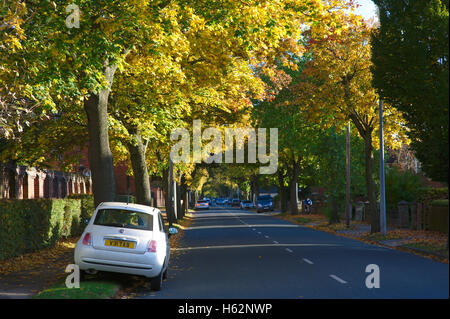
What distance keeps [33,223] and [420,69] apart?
43.1 ft

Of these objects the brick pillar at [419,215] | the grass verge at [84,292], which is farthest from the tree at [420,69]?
the brick pillar at [419,215]

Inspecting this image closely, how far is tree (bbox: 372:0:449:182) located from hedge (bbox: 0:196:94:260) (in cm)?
1070

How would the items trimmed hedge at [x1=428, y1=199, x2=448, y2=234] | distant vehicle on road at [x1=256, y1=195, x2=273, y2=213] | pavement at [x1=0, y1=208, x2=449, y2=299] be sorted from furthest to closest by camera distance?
distant vehicle on road at [x1=256, y1=195, x2=273, y2=213]
trimmed hedge at [x1=428, y1=199, x2=448, y2=234]
pavement at [x1=0, y1=208, x2=449, y2=299]

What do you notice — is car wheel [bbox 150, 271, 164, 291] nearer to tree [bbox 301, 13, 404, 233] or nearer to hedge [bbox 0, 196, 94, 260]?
hedge [bbox 0, 196, 94, 260]

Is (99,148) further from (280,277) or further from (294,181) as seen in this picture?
(294,181)

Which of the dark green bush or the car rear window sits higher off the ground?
the dark green bush

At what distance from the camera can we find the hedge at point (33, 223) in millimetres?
16953

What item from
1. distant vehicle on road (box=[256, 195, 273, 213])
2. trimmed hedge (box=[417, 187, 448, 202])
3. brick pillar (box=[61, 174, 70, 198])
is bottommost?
distant vehicle on road (box=[256, 195, 273, 213])

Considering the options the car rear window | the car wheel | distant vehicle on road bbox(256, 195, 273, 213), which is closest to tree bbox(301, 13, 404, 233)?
the car rear window

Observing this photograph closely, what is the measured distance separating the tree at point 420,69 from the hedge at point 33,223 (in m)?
10.7

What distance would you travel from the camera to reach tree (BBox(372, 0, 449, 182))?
7595 mm

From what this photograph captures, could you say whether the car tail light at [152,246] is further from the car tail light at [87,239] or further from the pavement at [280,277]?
the car tail light at [87,239]
